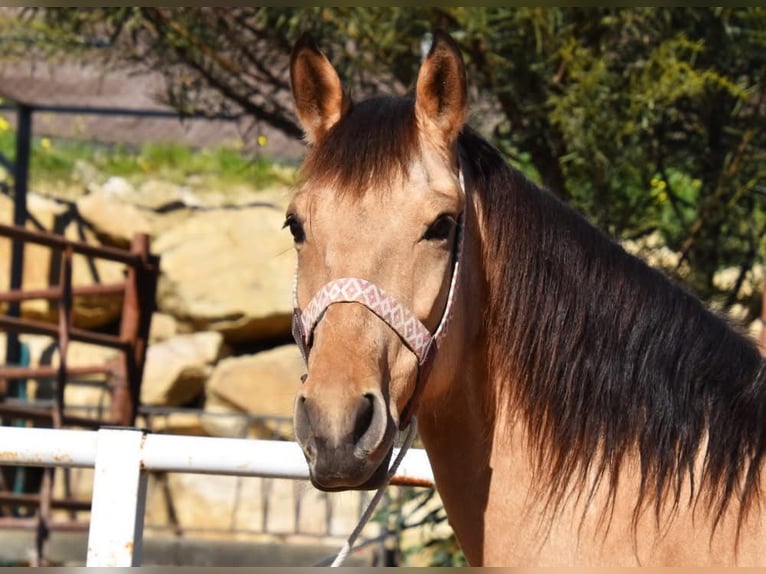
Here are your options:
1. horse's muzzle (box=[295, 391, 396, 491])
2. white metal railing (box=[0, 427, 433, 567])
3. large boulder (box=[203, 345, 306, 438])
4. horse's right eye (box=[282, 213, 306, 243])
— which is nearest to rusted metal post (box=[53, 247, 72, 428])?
large boulder (box=[203, 345, 306, 438])

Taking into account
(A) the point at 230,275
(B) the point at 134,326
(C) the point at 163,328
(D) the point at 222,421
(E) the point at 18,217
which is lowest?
(D) the point at 222,421

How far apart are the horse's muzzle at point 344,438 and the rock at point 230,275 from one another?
25.0 ft

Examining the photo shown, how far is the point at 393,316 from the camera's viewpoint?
2.00 metres

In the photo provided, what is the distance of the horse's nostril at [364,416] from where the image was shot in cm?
188

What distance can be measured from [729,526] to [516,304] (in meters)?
0.57

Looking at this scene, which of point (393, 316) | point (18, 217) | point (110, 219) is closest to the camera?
point (393, 316)

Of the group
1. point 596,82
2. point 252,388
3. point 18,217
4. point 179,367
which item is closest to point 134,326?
point 18,217

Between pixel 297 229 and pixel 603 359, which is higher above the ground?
pixel 297 229

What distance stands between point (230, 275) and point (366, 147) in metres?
7.74

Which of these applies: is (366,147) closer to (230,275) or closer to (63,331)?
(63,331)

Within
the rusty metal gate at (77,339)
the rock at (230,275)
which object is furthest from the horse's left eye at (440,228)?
the rock at (230,275)

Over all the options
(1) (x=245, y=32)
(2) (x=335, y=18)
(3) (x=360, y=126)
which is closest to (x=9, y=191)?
(1) (x=245, y=32)

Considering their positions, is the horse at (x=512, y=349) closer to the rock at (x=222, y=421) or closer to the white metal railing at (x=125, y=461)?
the white metal railing at (x=125, y=461)

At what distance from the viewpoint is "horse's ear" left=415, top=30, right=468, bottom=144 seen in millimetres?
2195
